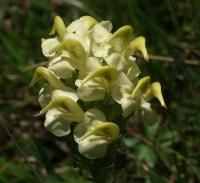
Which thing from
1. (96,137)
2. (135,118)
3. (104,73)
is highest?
(104,73)

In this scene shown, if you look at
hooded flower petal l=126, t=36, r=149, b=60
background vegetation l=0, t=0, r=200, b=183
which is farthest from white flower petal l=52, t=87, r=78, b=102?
background vegetation l=0, t=0, r=200, b=183

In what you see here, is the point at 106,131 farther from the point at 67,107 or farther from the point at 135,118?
the point at 135,118

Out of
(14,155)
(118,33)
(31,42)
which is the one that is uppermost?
(118,33)

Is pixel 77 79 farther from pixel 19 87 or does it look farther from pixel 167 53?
pixel 19 87

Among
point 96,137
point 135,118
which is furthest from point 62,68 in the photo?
point 135,118

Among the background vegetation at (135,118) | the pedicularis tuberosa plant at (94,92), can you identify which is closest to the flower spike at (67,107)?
the pedicularis tuberosa plant at (94,92)

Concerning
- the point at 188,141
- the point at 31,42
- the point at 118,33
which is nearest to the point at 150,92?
the point at 118,33
